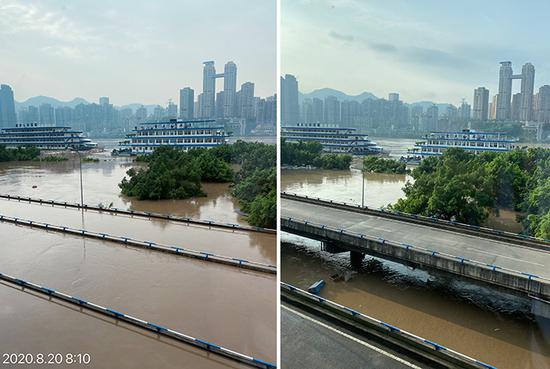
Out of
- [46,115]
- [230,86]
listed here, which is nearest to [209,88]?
[230,86]

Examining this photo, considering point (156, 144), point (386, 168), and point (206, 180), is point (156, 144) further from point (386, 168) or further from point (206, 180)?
point (386, 168)

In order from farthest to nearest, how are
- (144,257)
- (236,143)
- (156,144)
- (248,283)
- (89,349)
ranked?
(156,144)
(236,143)
(144,257)
(248,283)
(89,349)

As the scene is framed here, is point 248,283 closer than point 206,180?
Yes

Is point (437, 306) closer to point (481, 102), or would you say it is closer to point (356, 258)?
point (356, 258)

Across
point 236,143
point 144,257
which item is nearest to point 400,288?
point 144,257

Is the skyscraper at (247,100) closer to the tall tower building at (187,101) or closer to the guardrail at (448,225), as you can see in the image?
the guardrail at (448,225)

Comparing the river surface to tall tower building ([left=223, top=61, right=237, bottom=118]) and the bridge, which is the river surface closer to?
the bridge

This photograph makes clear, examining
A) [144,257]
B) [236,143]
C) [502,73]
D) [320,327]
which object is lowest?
[144,257]
